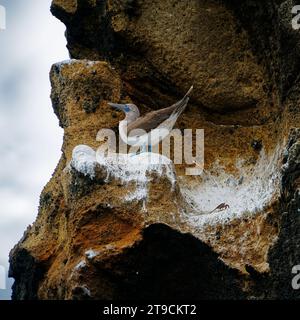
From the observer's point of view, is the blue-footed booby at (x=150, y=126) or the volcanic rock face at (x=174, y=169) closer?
the volcanic rock face at (x=174, y=169)

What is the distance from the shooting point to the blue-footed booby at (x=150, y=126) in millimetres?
14023

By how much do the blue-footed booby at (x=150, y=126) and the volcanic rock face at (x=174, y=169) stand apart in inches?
18.0

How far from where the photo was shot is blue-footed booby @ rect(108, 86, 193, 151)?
46.0ft

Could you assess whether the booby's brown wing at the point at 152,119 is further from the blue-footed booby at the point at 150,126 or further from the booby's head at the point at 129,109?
the booby's head at the point at 129,109

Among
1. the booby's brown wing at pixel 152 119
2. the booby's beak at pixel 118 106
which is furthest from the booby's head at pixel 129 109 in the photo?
the booby's brown wing at pixel 152 119

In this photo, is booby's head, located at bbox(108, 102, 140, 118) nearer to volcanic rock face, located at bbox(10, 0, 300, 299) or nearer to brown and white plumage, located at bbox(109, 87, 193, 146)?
brown and white plumage, located at bbox(109, 87, 193, 146)

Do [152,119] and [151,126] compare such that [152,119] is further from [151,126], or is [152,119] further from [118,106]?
[118,106]

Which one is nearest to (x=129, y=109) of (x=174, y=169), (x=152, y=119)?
(x=152, y=119)

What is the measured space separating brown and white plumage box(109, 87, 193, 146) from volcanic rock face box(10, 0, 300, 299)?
1.50 ft

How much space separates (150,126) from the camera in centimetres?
1402

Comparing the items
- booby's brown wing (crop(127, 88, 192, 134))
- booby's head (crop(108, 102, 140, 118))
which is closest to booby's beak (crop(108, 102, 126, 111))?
booby's head (crop(108, 102, 140, 118))

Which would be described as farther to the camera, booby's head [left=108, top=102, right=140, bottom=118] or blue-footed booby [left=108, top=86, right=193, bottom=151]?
booby's head [left=108, top=102, right=140, bottom=118]

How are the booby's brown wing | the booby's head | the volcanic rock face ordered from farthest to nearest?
the booby's head
the booby's brown wing
the volcanic rock face

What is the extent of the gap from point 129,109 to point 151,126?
1.72 feet
